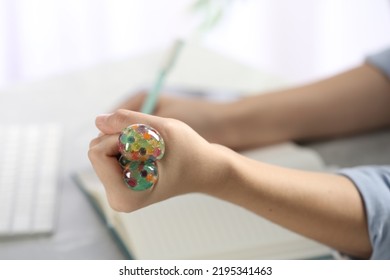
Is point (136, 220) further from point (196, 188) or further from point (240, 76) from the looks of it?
point (240, 76)

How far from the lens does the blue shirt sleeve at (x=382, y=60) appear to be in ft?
3.07

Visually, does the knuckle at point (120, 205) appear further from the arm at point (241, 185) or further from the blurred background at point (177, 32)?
the blurred background at point (177, 32)

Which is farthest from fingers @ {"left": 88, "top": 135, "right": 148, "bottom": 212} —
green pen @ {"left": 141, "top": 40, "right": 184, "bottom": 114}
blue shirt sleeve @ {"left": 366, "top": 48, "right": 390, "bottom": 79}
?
blue shirt sleeve @ {"left": 366, "top": 48, "right": 390, "bottom": 79}

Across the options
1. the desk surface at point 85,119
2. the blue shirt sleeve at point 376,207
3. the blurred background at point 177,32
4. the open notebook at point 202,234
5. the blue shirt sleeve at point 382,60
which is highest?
the blue shirt sleeve at point 376,207

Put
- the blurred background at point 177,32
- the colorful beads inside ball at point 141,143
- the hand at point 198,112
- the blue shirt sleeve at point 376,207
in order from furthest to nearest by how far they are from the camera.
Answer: the blurred background at point 177,32, the hand at point 198,112, the blue shirt sleeve at point 376,207, the colorful beads inside ball at point 141,143

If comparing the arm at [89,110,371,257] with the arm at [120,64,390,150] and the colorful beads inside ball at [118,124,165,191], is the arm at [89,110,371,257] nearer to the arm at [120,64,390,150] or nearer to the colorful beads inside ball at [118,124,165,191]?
the colorful beads inside ball at [118,124,165,191]

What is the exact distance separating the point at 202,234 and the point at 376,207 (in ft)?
0.52

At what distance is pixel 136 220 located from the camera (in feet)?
2.33

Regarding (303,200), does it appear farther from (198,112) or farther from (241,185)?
(198,112)

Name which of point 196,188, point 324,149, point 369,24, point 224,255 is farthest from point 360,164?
point 369,24

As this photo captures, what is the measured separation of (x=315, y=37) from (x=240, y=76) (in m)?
0.95

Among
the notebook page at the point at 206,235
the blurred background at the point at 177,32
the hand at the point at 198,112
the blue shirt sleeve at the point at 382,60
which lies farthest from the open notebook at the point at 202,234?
the blurred background at the point at 177,32

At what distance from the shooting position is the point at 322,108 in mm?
933

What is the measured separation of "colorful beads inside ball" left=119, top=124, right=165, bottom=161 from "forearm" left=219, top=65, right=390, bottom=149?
0.41 meters
